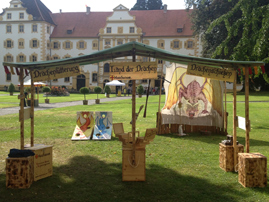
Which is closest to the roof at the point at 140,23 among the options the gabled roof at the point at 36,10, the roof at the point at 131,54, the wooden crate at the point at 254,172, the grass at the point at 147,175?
the gabled roof at the point at 36,10

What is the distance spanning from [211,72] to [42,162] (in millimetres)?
3860

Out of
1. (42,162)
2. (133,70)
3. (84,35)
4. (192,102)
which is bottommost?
(42,162)

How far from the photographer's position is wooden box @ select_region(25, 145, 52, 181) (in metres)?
5.95

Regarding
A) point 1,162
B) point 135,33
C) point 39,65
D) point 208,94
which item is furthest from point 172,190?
point 135,33

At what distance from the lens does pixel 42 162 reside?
239 inches

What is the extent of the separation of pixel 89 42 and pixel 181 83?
1892 inches

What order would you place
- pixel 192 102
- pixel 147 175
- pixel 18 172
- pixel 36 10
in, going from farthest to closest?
1. pixel 36 10
2. pixel 192 102
3. pixel 147 175
4. pixel 18 172

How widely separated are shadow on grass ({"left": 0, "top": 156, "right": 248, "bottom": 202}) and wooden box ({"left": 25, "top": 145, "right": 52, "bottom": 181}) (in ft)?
0.39

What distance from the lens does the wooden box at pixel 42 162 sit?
5.95m

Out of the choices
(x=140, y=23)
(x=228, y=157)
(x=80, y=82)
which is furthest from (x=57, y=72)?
(x=140, y=23)

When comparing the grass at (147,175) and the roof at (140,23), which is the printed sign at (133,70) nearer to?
the grass at (147,175)

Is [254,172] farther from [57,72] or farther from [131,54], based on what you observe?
[57,72]

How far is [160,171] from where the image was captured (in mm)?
6566

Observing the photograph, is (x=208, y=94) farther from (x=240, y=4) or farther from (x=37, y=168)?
(x=37, y=168)
